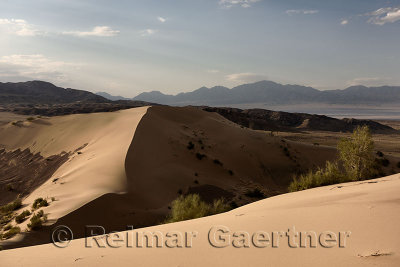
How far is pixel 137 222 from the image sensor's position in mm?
11875

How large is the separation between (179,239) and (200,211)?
449 centimetres

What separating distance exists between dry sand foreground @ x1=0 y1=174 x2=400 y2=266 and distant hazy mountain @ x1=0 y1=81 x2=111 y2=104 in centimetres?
15365

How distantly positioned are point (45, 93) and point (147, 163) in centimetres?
18059

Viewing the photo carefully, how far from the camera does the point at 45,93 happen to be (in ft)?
557

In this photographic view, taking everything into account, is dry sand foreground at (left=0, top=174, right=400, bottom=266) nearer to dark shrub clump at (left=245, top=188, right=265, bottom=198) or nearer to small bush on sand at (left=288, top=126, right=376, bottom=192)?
small bush on sand at (left=288, top=126, right=376, bottom=192)

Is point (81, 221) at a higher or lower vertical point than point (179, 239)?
lower

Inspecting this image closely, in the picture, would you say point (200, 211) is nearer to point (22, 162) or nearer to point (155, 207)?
point (155, 207)

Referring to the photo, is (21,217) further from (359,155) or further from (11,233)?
(359,155)

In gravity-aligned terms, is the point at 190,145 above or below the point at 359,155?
below

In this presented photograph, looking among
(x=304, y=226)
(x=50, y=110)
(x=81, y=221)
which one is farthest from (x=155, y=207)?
(x=50, y=110)

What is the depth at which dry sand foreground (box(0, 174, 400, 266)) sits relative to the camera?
3477mm

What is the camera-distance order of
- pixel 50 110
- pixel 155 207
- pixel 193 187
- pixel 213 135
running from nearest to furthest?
pixel 155 207 < pixel 193 187 < pixel 213 135 < pixel 50 110

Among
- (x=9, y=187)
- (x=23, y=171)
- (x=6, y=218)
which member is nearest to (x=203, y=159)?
(x=6, y=218)

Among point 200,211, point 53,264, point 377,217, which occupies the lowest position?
point 200,211
